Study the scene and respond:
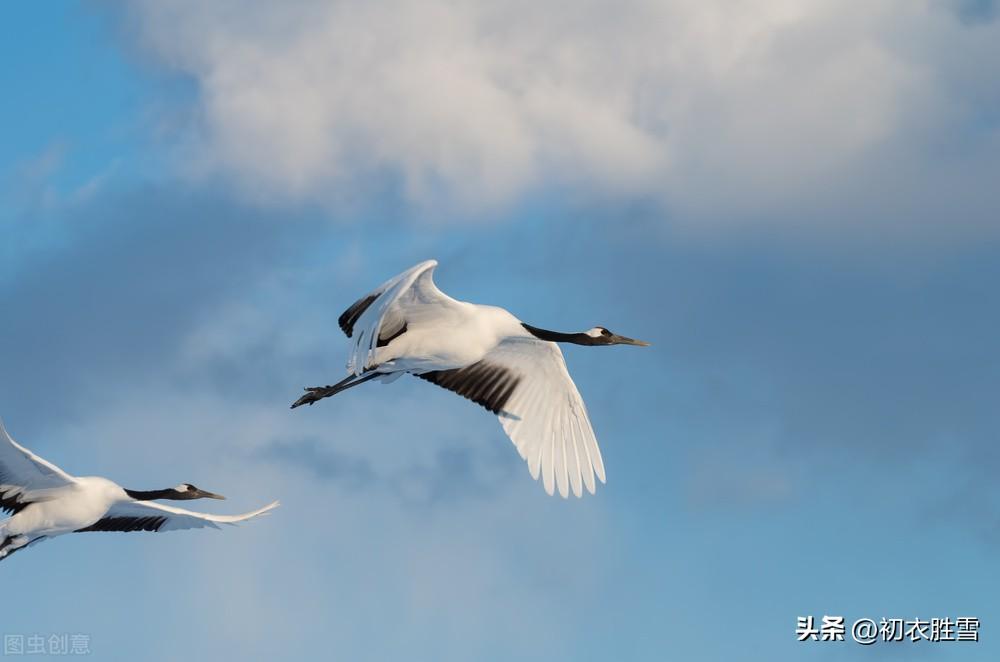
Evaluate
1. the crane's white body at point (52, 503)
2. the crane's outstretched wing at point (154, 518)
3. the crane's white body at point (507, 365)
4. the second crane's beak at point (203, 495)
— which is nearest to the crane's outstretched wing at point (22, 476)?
the crane's white body at point (52, 503)

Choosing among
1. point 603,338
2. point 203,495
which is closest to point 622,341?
point 603,338

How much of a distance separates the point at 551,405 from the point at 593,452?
103 centimetres

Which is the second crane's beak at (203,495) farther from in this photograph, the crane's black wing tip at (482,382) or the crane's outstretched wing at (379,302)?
the crane's outstretched wing at (379,302)

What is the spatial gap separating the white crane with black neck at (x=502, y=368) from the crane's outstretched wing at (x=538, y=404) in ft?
0.05

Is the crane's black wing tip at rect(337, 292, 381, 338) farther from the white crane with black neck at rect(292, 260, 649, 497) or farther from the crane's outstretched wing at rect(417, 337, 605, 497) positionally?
the crane's outstretched wing at rect(417, 337, 605, 497)

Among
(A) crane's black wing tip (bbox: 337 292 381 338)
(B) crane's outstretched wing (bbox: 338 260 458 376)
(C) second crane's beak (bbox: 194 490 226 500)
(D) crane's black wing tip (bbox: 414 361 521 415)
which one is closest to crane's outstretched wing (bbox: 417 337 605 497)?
(D) crane's black wing tip (bbox: 414 361 521 415)

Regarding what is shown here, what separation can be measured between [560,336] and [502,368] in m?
1.09

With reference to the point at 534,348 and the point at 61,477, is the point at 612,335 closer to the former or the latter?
the point at 534,348

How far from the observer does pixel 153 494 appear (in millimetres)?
25656

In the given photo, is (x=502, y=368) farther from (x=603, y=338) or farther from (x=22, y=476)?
(x=22, y=476)

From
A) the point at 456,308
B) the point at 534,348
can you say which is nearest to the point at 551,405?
the point at 534,348

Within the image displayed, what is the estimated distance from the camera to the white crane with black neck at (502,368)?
21344 millimetres

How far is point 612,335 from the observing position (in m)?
23.6

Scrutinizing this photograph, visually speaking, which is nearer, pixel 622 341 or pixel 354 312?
pixel 354 312
